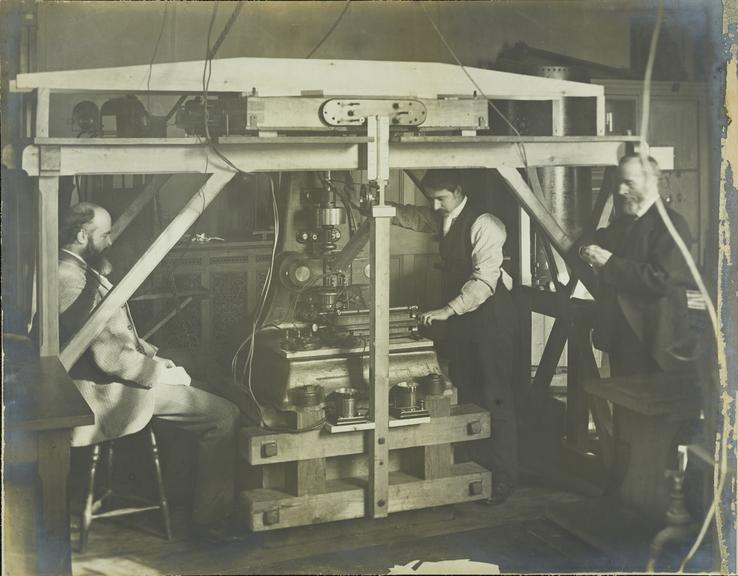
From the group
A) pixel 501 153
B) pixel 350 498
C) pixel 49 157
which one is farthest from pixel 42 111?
pixel 350 498

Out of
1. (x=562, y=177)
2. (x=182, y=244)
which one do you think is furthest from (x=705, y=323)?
(x=182, y=244)

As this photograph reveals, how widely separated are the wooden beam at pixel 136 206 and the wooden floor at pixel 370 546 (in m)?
1.04

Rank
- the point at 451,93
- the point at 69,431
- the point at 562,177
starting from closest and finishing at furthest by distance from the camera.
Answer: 1. the point at 69,431
2. the point at 451,93
3. the point at 562,177

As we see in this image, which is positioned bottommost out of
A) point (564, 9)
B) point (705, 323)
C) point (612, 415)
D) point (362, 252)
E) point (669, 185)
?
point (612, 415)

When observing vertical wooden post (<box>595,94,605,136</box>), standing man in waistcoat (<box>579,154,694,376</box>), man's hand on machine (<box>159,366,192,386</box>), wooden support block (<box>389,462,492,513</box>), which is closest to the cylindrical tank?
vertical wooden post (<box>595,94,605,136</box>)

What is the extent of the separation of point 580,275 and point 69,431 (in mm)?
2015

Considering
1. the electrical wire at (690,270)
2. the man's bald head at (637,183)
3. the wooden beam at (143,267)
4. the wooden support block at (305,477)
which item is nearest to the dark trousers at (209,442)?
the wooden support block at (305,477)

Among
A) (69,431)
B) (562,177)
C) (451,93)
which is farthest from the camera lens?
(562,177)

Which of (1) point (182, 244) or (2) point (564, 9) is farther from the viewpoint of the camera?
(2) point (564, 9)

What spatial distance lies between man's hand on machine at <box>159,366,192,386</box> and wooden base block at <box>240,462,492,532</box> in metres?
0.47

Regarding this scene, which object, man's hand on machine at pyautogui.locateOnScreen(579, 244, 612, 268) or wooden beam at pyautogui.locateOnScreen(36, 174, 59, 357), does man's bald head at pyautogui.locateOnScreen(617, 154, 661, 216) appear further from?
wooden beam at pyautogui.locateOnScreen(36, 174, 59, 357)

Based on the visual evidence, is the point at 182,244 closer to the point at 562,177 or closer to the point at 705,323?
the point at 562,177

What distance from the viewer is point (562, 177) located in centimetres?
389

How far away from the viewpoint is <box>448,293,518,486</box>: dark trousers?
386 centimetres
